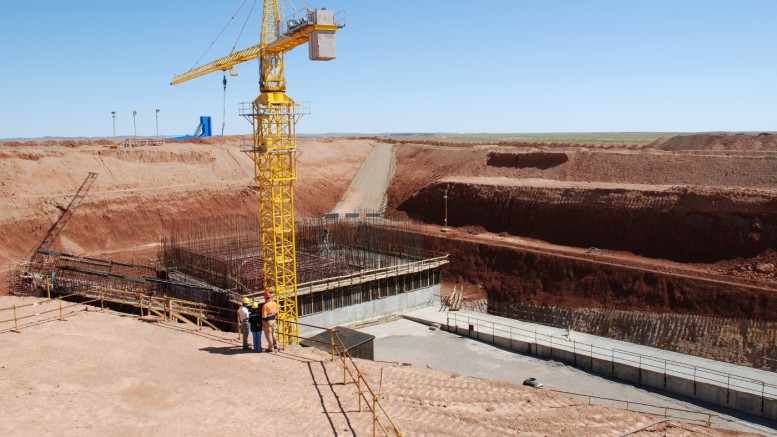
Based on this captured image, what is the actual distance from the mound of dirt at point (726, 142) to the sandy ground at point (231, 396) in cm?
5240

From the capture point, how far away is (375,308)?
3044 cm

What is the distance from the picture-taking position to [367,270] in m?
30.5

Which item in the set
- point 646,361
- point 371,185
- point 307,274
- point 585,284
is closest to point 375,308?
point 307,274

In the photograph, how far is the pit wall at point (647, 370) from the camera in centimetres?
2002

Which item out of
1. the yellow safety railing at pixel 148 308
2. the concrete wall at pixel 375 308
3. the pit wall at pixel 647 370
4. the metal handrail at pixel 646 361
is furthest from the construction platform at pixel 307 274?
the pit wall at pixel 647 370

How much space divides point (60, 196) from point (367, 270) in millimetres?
22658

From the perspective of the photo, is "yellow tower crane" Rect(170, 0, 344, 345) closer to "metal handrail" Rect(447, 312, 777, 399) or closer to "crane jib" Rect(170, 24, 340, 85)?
"crane jib" Rect(170, 24, 340, 85)

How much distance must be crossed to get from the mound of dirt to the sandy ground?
5240cm

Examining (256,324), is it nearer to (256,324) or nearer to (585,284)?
(256,324)

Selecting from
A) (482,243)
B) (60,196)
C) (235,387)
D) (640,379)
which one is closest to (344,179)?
(482,243)

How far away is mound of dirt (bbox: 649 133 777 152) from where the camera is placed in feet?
189

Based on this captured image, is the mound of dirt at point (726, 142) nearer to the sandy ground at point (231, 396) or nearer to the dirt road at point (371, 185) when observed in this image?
the dirt road at point (371, 185)

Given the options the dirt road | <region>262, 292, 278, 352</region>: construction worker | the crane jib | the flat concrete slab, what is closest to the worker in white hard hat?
<region>262, 292, 278, 352</region>: construction worker

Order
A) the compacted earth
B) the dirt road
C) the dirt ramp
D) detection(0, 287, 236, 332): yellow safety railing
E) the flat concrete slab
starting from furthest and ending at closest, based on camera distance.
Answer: the dirt road → the dirt ramp → the compacted earth → the flat concrete slab → detection(0, 287, 236, 332): yellow safety railing
